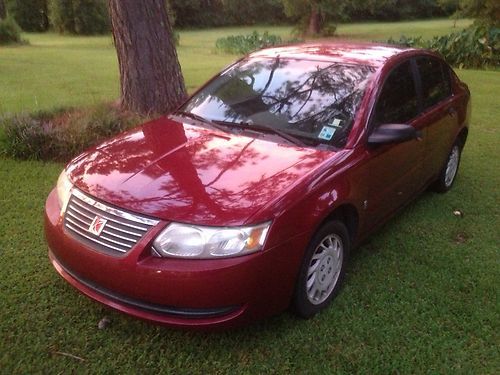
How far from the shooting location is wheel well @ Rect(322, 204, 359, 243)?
3116 millimetres

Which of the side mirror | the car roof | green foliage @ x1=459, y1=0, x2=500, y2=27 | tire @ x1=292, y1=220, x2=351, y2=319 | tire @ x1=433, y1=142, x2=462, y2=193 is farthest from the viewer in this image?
green foliage @ x1=459, y1=0, x2=500, y2=27

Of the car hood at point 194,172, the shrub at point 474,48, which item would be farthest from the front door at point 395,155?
the shrub at point 474,48

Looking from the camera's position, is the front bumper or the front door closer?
the front bumper

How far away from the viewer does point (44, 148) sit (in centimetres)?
568

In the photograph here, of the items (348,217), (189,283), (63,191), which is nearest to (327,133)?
(348,217)

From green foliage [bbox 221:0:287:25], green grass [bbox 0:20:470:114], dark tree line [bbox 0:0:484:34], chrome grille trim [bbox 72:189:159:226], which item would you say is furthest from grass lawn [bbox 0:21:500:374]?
green foliage [bbox 221:0:287:25]

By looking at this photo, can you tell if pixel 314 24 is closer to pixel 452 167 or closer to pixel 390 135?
pixel 452 167

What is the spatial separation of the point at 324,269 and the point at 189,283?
38.6 inches

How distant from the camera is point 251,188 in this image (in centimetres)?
276

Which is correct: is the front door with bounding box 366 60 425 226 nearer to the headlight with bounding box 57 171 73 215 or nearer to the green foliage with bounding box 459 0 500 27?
the headlight with bounding box 57 171 73 215

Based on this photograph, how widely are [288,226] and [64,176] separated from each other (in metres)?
1.47

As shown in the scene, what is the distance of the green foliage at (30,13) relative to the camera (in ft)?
118

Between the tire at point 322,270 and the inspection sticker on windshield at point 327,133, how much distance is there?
574mm

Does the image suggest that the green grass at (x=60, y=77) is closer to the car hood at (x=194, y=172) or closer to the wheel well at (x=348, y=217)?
the car hood at (x=194, y=172)
